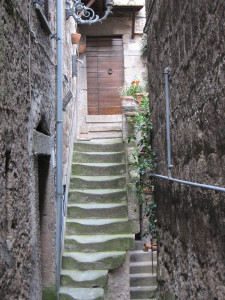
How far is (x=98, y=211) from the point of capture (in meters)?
5.04

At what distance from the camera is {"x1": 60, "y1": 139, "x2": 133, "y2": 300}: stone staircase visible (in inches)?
164

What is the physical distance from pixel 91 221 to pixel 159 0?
3033mm

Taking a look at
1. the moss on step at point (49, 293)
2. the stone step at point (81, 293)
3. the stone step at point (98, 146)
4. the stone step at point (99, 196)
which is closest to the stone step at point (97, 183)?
the stone step at point (99, 196)

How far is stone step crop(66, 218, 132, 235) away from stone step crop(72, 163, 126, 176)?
1.11 meters

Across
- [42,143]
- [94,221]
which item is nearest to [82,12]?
[42,143]

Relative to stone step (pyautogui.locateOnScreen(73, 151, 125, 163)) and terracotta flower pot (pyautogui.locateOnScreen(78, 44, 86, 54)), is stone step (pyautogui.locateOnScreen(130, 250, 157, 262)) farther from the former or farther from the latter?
terracotta flower pot (pyautogui.locateOnScreen(78, 44, 86, 54))

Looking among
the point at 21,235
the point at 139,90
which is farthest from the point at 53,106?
the point at 139,90

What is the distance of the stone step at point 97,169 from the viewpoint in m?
5.80

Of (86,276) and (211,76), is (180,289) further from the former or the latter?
(86,276)

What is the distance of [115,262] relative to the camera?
4309 mm

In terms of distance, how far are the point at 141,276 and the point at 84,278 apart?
5.12ft

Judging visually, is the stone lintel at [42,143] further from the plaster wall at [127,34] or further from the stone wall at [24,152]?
the plaster wall at [127,34]

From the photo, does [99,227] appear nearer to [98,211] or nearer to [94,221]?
[94,221]

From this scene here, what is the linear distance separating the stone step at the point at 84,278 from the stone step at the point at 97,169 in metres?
1.90
